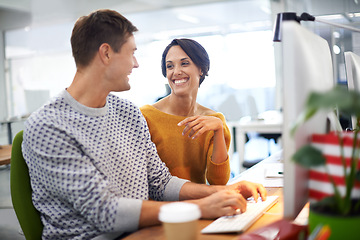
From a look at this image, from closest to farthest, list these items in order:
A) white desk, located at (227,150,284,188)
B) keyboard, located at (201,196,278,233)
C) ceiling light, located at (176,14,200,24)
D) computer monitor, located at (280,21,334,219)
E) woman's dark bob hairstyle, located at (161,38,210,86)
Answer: computer monitor, located at (280,21,334,219) < keyboard, located at (201,196,278,233) < white desk, located at (227,150,284,188) < woman's dark bob hairstyle, located at (161,38,210,86) < ceiling light, located at (176,14,200,24)

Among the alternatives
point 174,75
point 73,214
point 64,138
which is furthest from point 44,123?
point 174,75

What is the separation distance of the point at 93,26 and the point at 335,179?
887mm

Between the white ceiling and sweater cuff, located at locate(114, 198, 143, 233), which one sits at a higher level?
the white ceiling

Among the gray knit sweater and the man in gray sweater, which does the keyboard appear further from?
the gray knit sweater

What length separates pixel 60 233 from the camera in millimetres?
1198

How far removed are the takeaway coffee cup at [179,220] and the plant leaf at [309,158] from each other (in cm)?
24

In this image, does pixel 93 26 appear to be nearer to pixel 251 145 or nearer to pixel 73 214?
pixel 73 214

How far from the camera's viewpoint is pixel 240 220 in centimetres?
104

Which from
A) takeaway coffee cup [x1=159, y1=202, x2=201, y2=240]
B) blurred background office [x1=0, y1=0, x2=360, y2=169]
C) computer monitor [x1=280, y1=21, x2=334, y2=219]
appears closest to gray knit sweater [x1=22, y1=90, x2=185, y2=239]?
takeaway coffee cup [x1=159, y1=202, x2=201, y2=240]

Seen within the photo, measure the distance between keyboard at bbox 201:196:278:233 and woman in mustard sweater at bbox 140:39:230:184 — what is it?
17.3 inches

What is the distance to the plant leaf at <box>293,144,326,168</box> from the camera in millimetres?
666

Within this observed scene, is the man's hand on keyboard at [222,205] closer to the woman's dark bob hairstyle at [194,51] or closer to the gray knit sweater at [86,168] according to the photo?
the gray knit sweater at [86,168]

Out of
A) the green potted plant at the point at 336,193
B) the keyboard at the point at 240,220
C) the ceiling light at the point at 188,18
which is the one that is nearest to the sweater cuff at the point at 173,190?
the keyboard at the point at 240,220

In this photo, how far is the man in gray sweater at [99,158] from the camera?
3.57 ft
